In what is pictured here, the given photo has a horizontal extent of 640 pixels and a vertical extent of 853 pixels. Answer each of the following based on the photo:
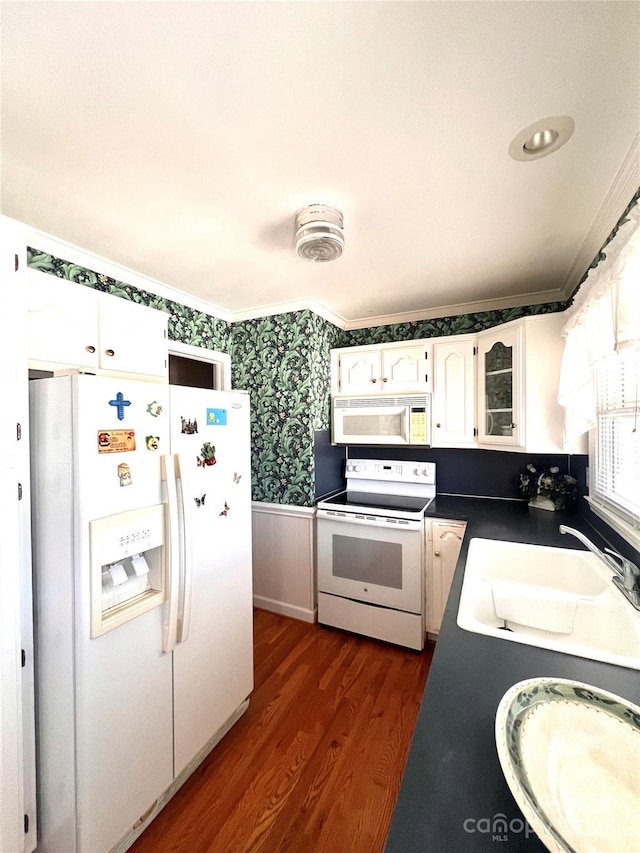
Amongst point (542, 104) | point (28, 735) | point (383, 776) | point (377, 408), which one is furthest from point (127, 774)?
Result: point (542, 104)

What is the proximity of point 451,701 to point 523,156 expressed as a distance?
169cm

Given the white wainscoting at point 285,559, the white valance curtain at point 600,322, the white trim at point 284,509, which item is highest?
the white valance curtain at point 600,322

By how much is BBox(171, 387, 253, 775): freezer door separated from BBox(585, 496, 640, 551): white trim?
1.73 metres

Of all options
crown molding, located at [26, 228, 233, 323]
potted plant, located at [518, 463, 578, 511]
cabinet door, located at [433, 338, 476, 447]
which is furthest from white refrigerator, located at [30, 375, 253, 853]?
potted plant, located at [518, 463, 578, 511]

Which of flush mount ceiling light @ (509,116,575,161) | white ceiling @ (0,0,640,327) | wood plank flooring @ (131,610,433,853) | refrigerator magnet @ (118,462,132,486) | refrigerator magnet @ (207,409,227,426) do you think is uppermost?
white ceiling @ (0,0,640,327)

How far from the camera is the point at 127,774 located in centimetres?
125

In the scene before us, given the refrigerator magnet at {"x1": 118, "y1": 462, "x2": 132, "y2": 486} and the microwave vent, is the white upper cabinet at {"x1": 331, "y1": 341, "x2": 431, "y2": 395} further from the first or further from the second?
the refrigerator magnet at {"x1": 118, "y1": 462, "x2": 132, "y2": 486}

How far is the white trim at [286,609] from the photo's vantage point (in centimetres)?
Answer: 271

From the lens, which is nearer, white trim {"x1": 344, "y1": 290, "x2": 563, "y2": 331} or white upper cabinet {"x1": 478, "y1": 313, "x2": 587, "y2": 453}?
white upper cabinet {"x1": 478, "y1": 313, "x2": 587, "y2": 453}

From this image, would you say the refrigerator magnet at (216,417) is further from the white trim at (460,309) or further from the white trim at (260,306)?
the white trim at (460,309)

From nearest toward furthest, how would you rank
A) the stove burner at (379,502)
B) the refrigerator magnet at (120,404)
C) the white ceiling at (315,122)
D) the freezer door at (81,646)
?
the white ceiling at (315,122), the freezer door at (81,646), the refrigerator magnet at (120,404), the stove burner at (379,502)

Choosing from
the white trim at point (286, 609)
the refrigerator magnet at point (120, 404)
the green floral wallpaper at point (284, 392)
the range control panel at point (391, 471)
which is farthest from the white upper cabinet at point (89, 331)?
the white trim at point (286, 609)

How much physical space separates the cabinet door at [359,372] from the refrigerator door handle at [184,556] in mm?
1783

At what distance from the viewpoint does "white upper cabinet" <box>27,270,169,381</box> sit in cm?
152
